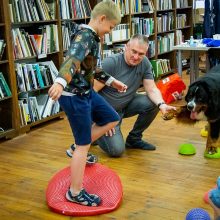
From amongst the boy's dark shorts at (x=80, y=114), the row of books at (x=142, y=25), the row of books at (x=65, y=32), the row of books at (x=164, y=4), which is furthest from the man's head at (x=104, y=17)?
the row of books at (x=164, y=4)

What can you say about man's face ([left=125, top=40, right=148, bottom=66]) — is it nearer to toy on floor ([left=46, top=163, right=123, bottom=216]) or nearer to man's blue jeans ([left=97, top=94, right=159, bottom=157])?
man's blue jeans ([left=97, top=94, right=159, bottom=157])

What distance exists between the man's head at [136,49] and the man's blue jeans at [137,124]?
0.35 m

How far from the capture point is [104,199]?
2.31 m

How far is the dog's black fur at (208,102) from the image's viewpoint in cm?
269

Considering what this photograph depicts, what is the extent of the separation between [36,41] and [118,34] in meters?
1.57

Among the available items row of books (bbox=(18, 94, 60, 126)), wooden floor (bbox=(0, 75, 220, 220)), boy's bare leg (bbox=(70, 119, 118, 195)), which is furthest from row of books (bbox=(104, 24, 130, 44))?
boy's bare leg (bbox=(70, 119, 118, 195))

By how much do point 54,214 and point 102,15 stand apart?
3.85 ft

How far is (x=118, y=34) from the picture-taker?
5227 millimetres

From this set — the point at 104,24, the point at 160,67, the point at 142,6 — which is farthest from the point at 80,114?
the point at 160,67

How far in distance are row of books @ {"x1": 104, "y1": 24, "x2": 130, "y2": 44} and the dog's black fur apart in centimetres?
225

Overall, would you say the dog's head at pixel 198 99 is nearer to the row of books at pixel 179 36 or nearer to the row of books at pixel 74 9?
the row of books at pixel 74 9

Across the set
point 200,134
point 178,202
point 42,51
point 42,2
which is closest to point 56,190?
point 178,202

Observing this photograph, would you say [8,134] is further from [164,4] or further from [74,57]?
[164,4]

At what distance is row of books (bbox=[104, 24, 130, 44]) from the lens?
5.07m
